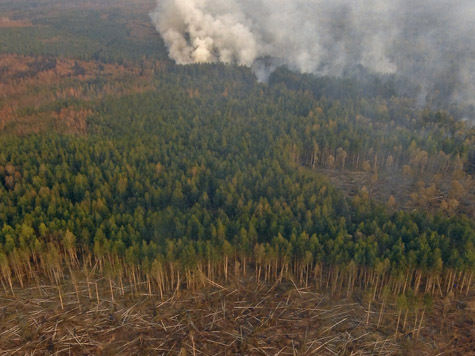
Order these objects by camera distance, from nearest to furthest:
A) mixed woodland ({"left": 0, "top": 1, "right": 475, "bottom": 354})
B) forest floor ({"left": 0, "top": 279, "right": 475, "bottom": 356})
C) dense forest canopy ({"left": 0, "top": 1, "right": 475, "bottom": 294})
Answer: forest floor ({"left": 0, "top": 279, "right": 475, "bottom": 356}), mixed woodland ({"left": 0, "top": 1, "right": 475, "bottom": 354}), dense forest canopy ({"left": 0, "top": 1, "right": 475, "bottom": 294})

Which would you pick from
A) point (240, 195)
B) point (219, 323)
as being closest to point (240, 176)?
point (240, 195)

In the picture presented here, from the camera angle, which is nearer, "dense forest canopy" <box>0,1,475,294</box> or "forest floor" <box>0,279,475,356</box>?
"forest floor" <box>0,279,475,356</box>

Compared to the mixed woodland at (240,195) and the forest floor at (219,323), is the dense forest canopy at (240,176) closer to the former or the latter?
the mixed woodland at (240,195)

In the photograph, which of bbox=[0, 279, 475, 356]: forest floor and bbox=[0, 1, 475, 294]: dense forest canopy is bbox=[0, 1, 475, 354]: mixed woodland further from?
bbox=[0, 279, 475, 356]: forest floor

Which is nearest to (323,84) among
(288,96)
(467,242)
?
(288,96)

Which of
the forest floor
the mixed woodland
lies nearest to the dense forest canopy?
the mixed woodland

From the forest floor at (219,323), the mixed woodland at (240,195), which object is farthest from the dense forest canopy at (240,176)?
the forest floor at (219,323)

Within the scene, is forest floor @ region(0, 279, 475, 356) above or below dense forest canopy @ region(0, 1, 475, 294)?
below

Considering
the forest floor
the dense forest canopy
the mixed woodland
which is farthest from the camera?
the dense forest canopy
